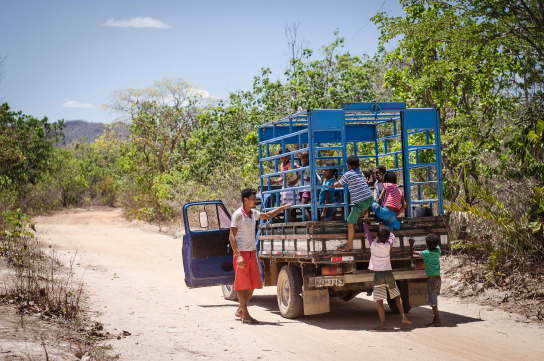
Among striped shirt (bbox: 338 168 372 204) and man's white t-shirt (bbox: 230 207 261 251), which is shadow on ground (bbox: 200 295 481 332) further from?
striped shirt (bbox: 338 168 372 204)

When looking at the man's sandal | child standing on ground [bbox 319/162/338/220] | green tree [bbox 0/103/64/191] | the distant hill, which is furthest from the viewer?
the distant hill

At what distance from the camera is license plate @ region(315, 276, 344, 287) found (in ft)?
22.1

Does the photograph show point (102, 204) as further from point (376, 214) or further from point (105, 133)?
point (376, 214)

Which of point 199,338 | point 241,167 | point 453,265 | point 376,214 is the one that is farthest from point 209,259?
point 241,167

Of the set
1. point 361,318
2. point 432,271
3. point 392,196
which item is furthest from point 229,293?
point 432,271

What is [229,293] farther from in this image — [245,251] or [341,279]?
[341,279]

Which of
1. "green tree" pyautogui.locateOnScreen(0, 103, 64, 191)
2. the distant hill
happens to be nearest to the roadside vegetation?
"green tree" pyautogui.locateOnScreen(0, 103, 64, 191)

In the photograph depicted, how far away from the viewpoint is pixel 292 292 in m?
7.27

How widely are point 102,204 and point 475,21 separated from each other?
4818cm

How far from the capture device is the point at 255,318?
7.67 m

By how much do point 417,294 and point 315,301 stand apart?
64.1 inches

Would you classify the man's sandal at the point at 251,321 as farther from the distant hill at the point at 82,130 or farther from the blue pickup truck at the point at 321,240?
the distant hill at the point at 82,130

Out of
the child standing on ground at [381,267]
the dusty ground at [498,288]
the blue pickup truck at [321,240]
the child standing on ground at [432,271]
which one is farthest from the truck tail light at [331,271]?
the dusty ground at [498,288]

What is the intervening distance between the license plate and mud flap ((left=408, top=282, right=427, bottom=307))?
1.33 m
